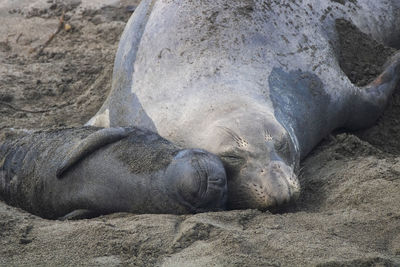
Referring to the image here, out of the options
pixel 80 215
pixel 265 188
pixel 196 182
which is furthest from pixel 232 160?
pixel 80 215

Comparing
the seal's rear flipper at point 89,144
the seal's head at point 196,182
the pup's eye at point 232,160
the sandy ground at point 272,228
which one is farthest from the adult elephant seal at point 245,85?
the seal's rear flipper at point 89,144

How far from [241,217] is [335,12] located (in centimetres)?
258

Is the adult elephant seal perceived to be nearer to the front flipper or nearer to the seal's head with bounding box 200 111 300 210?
the seal's head with bounding box 200 111 300 210

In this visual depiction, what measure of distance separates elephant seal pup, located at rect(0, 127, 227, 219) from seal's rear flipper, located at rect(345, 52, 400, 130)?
182cm

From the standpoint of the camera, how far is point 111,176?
3.47 metres

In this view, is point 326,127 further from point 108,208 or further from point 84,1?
point 84,1

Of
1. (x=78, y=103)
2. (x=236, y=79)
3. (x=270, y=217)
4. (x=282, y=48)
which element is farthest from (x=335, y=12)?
(x=270, y=217)

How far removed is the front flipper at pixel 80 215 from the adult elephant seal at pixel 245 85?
0.63 meters

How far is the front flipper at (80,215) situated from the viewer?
3.46 metres

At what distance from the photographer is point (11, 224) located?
10.7 ft

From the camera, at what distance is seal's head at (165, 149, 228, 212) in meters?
3.27

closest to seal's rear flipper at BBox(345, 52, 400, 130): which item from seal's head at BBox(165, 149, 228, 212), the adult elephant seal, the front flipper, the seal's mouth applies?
the adult elephant seal

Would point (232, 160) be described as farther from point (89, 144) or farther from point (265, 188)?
point (89, 144)

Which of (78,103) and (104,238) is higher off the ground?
(104,238)
